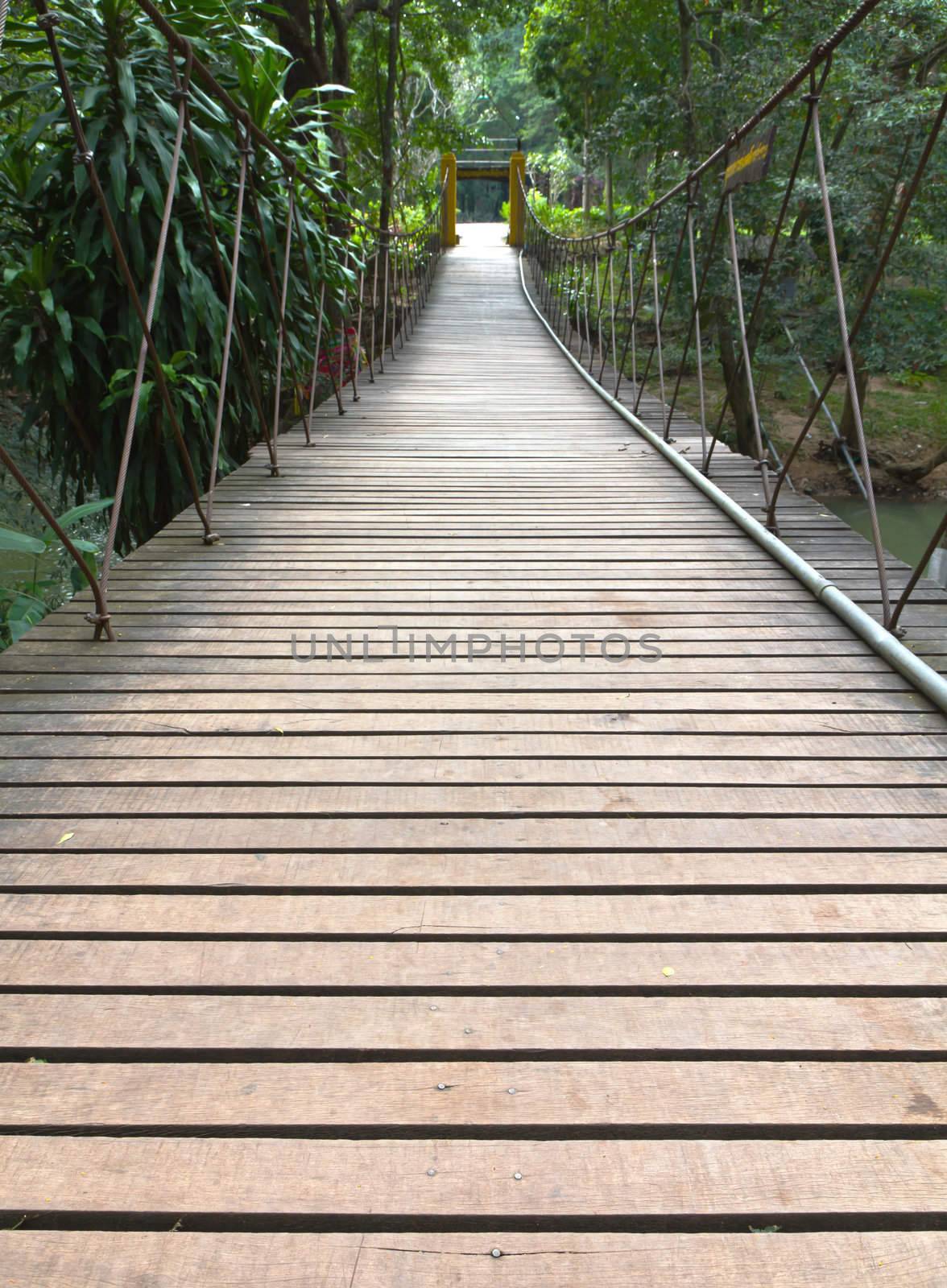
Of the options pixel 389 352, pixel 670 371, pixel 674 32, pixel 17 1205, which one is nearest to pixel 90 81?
pixel 17 1205

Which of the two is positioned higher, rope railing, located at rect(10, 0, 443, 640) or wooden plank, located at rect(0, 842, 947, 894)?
rope railing, located at rect(10, 0, 443, 640)

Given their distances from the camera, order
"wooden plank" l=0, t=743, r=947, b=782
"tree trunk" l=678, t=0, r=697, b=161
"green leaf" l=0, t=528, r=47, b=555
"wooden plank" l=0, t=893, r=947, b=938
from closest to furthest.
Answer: "wooden plank" l=0, t=893, r=947, b=938 → "wooden plank" l=0, t=743, r=947, b=782 → "green leaf" l=0, t=528, r=47, b=555 → "tree trunk" l=678, t=0, r=697, b=161

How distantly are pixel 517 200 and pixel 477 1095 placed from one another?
16.9m

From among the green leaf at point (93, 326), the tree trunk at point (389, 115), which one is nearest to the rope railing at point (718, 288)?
the tree trunk at point (389, 115)

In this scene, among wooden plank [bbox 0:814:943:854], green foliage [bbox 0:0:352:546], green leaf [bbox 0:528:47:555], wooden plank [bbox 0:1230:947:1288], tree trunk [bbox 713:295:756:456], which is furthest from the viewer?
tree trunk [bbox 713:295:756:456]

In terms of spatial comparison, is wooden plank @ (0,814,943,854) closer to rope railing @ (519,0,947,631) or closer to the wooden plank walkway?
the wooden plank walkway

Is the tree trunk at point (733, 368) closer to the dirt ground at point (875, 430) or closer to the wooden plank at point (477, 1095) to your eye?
the dirt ground at point (875, 430)

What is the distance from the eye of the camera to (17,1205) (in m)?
0.81

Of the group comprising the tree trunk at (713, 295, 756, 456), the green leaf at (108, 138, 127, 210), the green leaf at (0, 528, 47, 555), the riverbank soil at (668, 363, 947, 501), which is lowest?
the riverbank soil at (668, 363, 947, 501)

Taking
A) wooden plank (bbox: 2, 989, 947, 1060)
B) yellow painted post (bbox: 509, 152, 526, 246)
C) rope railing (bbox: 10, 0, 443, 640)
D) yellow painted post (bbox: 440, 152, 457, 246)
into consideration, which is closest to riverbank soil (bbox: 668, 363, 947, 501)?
yellow painted post (bbox: 509, 152, 526, 246)

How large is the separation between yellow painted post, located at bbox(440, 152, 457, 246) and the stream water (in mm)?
8360

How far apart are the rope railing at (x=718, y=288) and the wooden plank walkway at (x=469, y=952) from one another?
487 mm

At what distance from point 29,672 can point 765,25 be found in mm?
7990

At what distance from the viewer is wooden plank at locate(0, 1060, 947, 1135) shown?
34.9 inches
